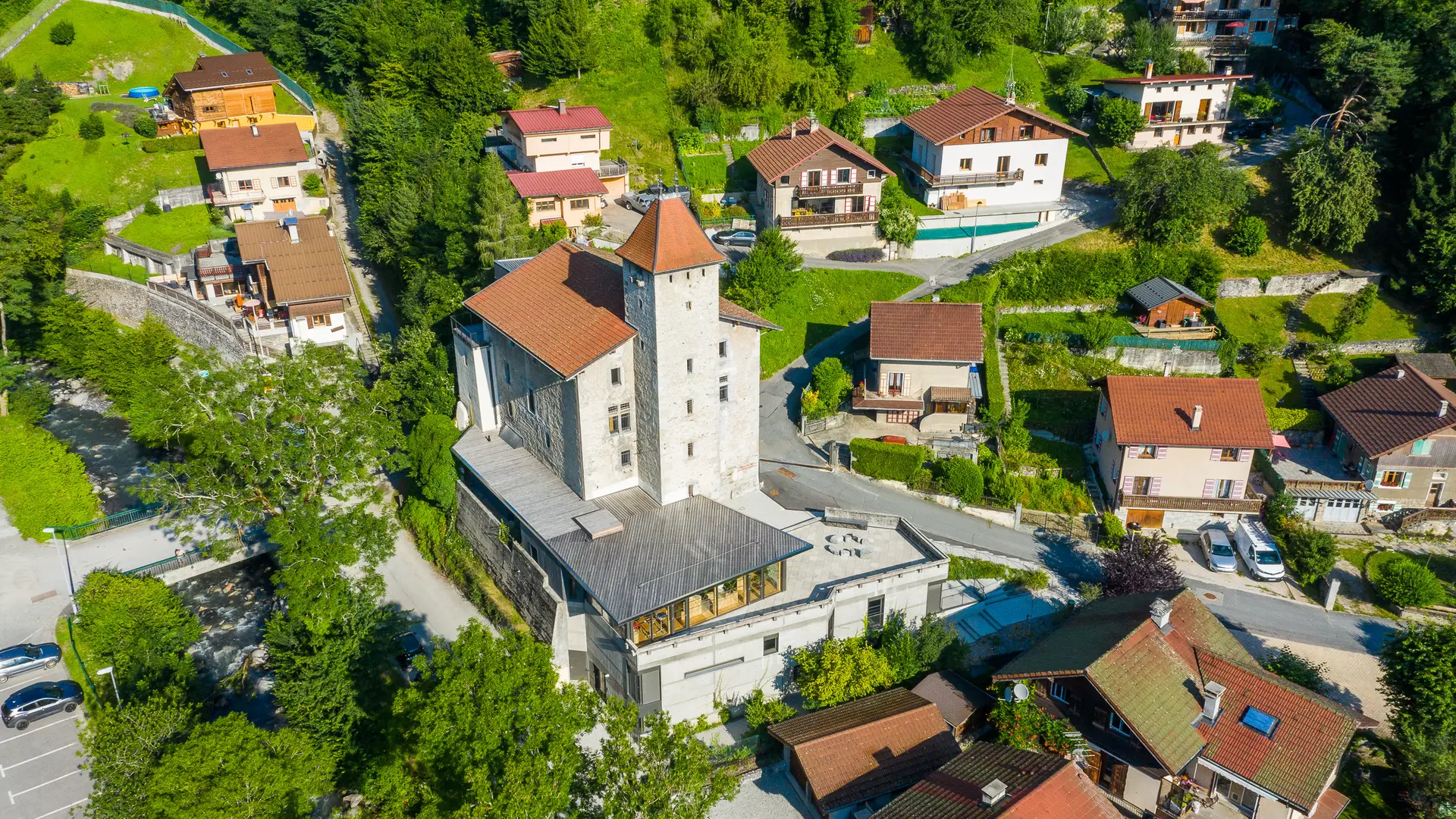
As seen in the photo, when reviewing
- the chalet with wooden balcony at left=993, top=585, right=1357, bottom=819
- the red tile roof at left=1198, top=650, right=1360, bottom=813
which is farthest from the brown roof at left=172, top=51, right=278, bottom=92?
the red tile roof at left=1198, top=650, right=1360, bottom=813

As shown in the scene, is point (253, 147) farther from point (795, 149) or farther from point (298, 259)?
point (795, 149)

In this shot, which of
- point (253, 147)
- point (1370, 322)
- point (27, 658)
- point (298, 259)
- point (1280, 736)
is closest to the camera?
point (1280, 736)

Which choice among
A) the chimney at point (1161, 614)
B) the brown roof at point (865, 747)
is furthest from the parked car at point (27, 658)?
the chimney at point (1161, 614)

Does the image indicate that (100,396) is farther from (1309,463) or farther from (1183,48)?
(1183,48)

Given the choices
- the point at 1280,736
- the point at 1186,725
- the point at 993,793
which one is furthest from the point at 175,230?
the point at 1280,736

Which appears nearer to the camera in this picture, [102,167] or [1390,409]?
[1390,409]

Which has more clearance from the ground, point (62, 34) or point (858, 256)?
point (62, 34)

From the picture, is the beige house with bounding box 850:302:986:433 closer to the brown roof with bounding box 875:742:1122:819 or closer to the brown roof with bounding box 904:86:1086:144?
the brown roof with bounding box 904:86:1086:144
